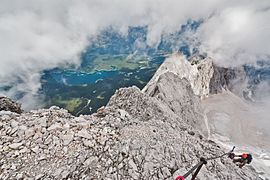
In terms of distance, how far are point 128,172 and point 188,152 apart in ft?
11.0

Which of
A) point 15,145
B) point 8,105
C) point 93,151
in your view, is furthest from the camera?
point 8,105

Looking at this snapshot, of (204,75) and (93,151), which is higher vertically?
(93,151)

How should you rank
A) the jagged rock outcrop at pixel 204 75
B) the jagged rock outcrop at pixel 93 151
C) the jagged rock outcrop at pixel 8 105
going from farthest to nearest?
the jagged rock outcrop at pixel 204 75 < the jagged rock outcrop at pixel 8 105 < the jagged rock outcrop at pixel 93 151

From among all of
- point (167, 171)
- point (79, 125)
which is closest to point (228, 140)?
point (167, 171)

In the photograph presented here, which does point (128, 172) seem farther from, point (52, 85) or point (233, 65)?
point (52, 85)

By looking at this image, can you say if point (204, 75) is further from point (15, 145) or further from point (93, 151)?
point (15, 145)

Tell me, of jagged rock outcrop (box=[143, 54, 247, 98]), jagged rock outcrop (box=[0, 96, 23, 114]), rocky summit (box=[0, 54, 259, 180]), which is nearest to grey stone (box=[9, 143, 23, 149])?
rocky summit (box=[0, 54, 259, 180])

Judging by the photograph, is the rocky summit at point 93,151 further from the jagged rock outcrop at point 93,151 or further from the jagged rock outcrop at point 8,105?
the jagged rock outcrop at point 8,105

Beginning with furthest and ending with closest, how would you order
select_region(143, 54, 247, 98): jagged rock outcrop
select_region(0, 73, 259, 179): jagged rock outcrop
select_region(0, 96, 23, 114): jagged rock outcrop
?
select_region(143, 54, 247, 98): jagged rock outcrop < select_region(0, 96, 23, 114): jagged rock outcrop < select_region(0, 73, 259, 179): jagged rock outcrop

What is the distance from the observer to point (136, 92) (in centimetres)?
1110

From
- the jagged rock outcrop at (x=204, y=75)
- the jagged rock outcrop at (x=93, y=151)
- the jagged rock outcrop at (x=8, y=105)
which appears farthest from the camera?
the jagged rock outcrop at (x=204, y=75)

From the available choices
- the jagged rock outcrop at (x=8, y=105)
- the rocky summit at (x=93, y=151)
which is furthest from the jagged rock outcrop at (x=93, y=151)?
the jagged rock outcrop at (x=8, y=105)

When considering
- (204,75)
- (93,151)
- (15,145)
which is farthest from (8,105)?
(204,75)

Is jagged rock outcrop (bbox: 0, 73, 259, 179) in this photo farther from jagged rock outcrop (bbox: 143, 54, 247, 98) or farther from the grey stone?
jagged rock outcrop (bbox: 143, 54, 247, 98)
